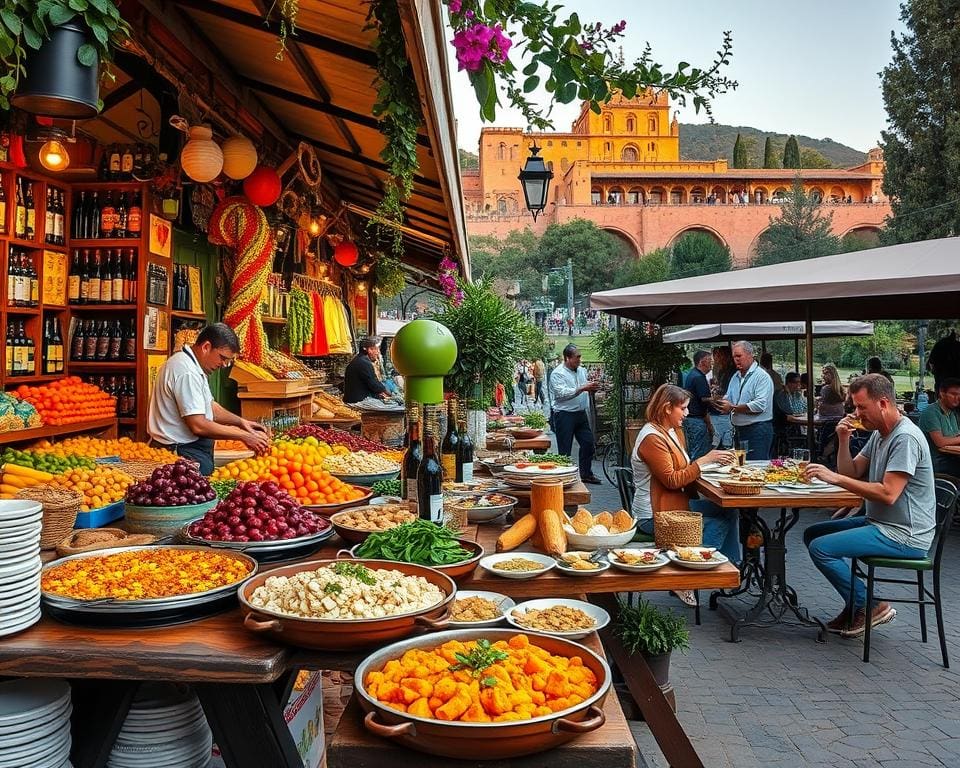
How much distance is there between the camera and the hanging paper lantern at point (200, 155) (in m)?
5.39

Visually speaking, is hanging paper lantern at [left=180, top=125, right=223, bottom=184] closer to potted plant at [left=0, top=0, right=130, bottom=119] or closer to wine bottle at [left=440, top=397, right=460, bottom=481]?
wine bottle at [left=440, top=397, right=460, bottom=481]

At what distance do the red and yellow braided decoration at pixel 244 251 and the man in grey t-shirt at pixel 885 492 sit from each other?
4906mm

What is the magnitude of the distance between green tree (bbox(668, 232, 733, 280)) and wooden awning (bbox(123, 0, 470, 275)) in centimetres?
5190

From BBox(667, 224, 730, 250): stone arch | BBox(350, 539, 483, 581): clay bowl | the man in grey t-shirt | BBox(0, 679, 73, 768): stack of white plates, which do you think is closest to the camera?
BBox(0, 679, 73, 768): stack of white plates

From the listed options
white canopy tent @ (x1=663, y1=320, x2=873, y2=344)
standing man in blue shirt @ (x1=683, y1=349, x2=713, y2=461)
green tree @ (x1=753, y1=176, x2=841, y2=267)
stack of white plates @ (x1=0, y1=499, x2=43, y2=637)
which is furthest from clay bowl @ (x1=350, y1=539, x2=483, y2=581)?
green tree @ (x1=753, y1=176, x2=841, y2=267)

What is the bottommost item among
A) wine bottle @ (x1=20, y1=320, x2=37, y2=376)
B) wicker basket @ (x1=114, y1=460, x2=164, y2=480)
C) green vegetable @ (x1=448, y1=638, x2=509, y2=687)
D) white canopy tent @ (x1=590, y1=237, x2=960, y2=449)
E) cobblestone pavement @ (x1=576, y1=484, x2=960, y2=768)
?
cobblestone pavement @ (x1=576, y1=484, x2=960, y2=768)

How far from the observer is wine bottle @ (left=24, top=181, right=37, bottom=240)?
540 cm

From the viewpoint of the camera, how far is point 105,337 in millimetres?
5938

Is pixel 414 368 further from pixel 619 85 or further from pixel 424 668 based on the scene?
pixel 424 668

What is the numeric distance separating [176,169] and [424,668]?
5364mm

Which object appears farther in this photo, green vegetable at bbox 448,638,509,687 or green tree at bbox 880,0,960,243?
green tree at bbox 880,0,960,243

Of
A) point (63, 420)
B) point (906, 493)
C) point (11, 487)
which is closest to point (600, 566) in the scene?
point (11, 487)

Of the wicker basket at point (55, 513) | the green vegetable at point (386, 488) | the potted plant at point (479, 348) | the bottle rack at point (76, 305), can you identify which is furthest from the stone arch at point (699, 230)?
the wicker basket at point (55, 513)

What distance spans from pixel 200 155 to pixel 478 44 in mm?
3492
